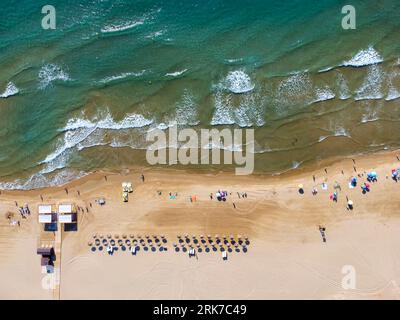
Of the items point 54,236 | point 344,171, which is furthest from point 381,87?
point 54,236

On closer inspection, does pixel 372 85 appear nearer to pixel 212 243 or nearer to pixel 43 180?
pixel 212 243

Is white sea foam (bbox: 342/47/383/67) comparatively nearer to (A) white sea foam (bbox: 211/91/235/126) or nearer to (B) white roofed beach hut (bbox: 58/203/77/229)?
(A) white sea foam (bbox: 211/91/235/126)

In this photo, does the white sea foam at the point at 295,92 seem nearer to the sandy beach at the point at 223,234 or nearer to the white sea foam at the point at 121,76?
the sandy beach at the point at 223,234

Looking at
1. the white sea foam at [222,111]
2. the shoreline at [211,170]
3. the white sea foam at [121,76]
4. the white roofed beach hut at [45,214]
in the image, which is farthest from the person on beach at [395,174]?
the white roofed beach hut at [45,214]

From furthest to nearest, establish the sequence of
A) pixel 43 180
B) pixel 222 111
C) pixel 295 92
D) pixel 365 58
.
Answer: pixel 43 180 < pixel 222 111 < pixel 295 92 < pixel 365 58

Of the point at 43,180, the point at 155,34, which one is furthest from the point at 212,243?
the point at 155,34

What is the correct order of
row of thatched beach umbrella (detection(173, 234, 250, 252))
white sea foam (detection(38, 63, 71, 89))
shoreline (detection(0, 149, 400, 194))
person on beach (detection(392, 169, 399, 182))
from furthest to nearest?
white sea foam (detection(38, 63, 71, 89))
shoreline (detection(0, 149, 400, 194))
row of thatched beach umbrella (detection(173, 234, 250, 252))
person on beach (detection(392, 169, 399, 182))

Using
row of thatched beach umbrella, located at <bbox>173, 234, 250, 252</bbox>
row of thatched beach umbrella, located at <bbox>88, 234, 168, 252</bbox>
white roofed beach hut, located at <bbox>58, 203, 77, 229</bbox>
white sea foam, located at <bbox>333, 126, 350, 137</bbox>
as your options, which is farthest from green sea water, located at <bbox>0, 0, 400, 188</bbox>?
row of thatched beach umbrella, located at <bbox>173, 234, 250, 252</bbox>
